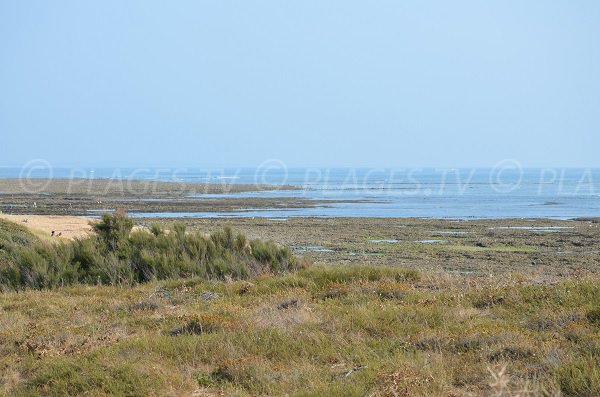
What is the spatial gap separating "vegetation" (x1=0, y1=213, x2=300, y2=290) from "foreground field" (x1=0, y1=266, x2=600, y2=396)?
2194 mm

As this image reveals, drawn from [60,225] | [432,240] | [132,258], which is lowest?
[432,240]

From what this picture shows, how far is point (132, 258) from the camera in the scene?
14195 mm

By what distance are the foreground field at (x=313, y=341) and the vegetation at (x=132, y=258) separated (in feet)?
7.20

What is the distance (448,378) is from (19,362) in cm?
440

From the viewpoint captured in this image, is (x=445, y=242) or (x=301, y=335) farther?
(x=445, y=242)

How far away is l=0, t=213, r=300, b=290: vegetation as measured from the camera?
1335 cm

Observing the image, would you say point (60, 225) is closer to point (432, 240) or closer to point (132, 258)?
point (432, 240)

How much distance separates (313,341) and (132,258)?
24.3 feet

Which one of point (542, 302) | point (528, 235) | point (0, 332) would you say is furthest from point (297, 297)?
point (528, 235)

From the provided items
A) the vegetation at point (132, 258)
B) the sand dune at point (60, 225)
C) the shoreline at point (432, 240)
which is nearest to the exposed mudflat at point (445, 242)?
the shoreline at point (432, 240)

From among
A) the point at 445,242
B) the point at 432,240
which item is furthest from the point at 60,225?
the point at 445,242

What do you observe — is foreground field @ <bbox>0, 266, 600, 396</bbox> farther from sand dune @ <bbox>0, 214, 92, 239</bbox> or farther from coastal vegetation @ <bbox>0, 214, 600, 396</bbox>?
sand dune @ <bbox>0, 214, 92, 239</bbox>

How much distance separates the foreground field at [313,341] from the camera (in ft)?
20.8

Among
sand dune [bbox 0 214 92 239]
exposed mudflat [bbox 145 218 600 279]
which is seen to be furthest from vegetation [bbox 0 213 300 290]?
sand dune [bbox 0 214 92 239]
